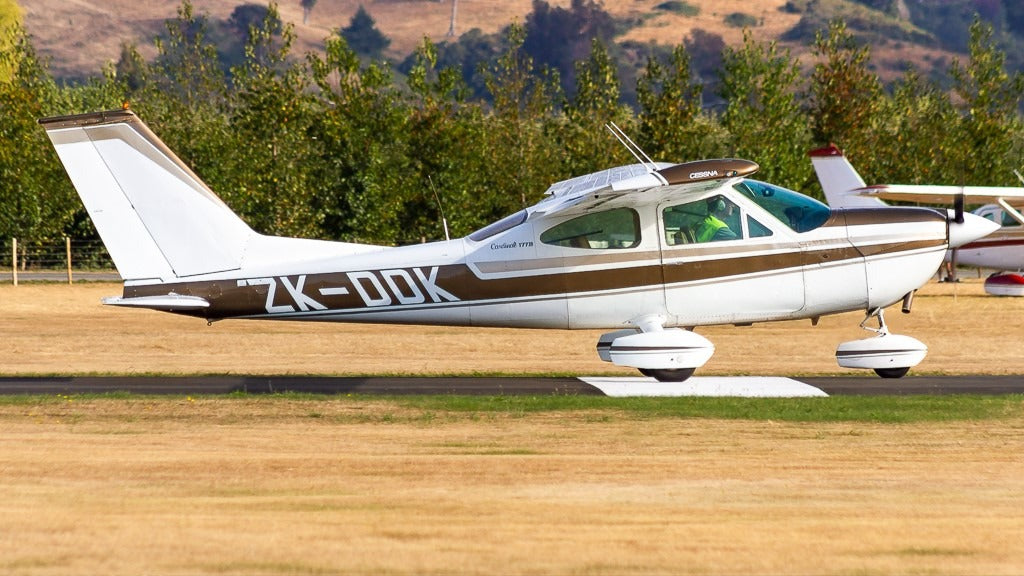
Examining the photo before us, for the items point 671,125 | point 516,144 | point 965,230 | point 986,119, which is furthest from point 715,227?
point 516,144

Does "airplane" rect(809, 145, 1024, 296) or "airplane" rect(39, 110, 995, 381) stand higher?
"airplane" rect(39, 110, 995, 381)

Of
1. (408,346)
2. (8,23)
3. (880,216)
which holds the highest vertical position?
(8,23)

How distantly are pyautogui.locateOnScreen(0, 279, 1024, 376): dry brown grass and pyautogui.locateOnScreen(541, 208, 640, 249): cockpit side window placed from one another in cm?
349

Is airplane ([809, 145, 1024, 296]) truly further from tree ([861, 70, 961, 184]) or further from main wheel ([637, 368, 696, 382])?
main wheel ([637, 368, 696, 382])

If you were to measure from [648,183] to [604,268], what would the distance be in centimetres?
164

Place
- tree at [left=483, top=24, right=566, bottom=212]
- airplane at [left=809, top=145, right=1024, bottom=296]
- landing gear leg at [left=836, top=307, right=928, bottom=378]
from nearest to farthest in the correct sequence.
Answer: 1. landing gear leg at [left=836, top=307, right=928, bottom=378]
2. airplane at [left=809, top=145, right=1024, bottom=296]
3. tree at [left=483, top=24, right=566, bottom=212]

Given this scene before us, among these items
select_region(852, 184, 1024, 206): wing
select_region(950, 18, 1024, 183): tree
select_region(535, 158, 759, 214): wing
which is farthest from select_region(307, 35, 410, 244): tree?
select_region(535, 158, 759, 214): wing

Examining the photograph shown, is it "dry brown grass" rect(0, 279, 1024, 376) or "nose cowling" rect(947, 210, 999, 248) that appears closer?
"nose cowling" rect(947, 210, 999, 248)

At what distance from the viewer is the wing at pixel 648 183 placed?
14.6 m

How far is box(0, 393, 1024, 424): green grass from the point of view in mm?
14047

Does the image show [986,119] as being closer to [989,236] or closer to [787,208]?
[989,236]

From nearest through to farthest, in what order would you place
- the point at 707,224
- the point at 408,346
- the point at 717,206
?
the point at 717,206 < the point at 707,224 < the point at 408,346

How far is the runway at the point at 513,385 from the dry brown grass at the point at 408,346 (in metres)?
1.11

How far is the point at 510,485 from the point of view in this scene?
10.1 meters
